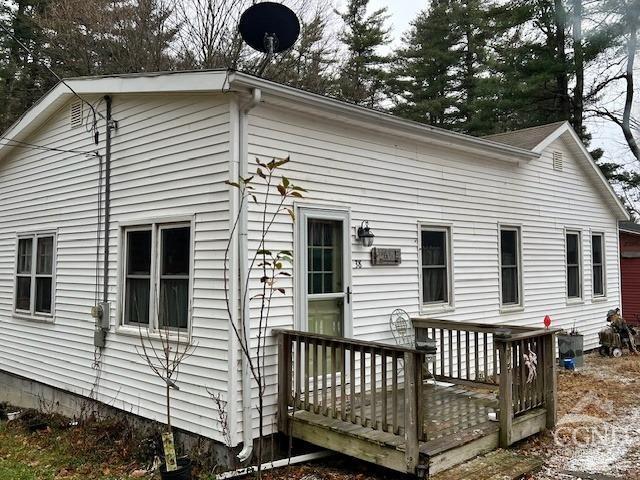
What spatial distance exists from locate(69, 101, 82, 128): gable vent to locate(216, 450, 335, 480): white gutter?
17.3 ft

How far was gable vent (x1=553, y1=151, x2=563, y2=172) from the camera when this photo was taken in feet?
32.1

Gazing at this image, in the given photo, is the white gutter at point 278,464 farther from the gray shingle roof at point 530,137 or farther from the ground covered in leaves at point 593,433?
the gray shingle roof at point 530,137

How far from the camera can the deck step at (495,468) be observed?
428 cm

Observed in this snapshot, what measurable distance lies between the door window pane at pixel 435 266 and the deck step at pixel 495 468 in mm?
2612

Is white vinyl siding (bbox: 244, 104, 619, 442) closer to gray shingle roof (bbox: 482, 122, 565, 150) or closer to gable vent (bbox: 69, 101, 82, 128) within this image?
gray shingle roof (bbox: 482, 122, 565, 150)

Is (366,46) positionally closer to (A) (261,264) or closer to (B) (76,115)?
(B) (76,115)

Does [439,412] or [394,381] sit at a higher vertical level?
[394,381]

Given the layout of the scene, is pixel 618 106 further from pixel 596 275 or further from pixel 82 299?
pixel 82 299

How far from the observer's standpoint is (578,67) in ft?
55.2

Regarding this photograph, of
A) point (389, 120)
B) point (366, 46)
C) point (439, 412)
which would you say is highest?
point (366, 46)

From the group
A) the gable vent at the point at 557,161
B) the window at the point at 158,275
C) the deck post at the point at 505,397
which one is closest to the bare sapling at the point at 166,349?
the window at the point at 158,275

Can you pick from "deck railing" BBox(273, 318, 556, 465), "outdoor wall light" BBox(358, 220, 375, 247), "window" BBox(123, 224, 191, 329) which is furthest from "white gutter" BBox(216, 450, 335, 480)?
Answer: "outdoor wall light" BBox(358, 220, 375, 247)

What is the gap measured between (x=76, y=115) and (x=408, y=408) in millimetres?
6151

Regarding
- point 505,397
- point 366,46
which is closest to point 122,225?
point 505,397
